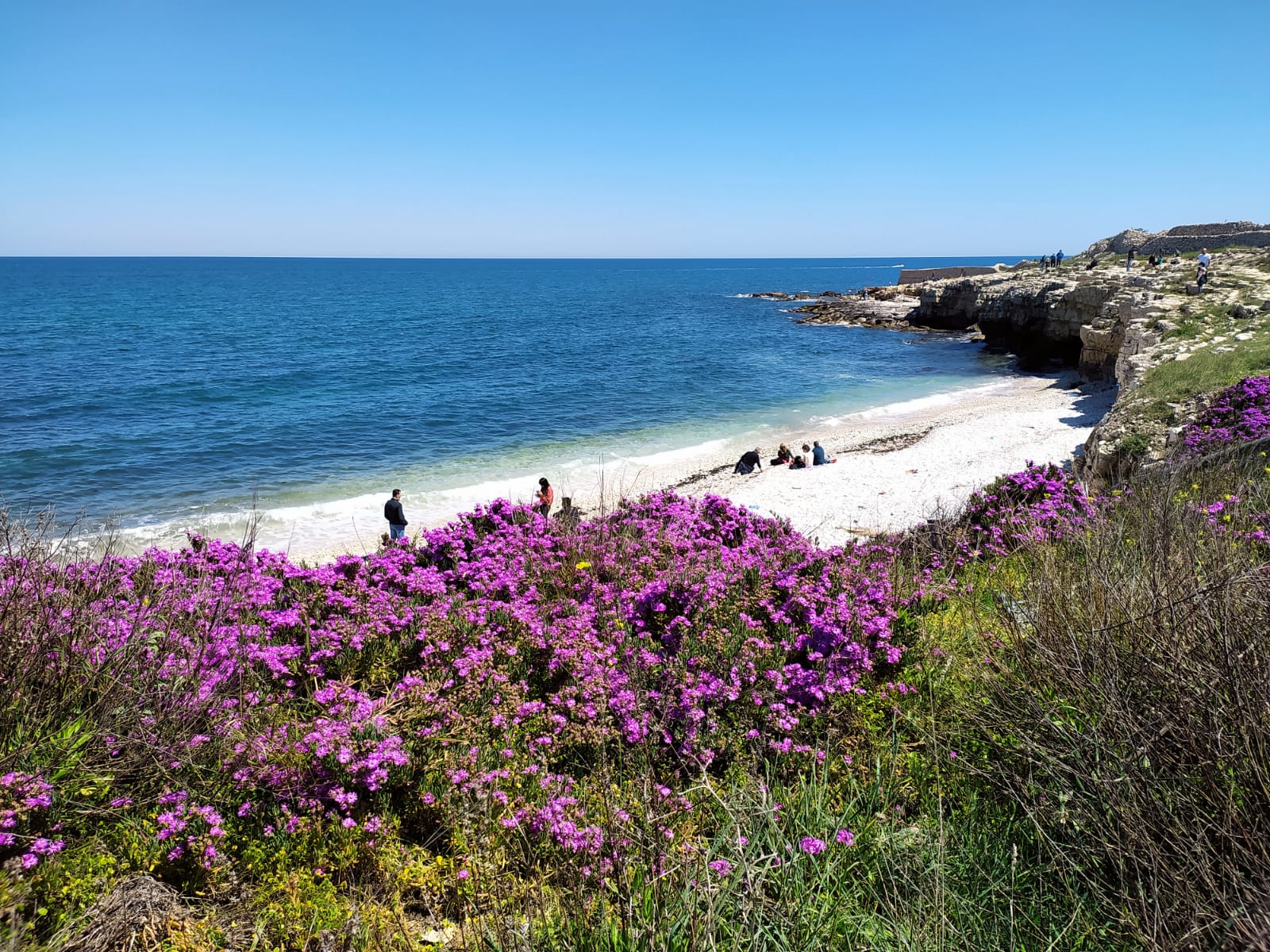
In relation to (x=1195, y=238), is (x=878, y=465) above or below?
below

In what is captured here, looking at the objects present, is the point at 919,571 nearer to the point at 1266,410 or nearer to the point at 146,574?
the point at 1266,410

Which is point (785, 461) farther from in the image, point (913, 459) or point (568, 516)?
point (568, 516)

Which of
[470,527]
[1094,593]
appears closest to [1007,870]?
[1094,593]

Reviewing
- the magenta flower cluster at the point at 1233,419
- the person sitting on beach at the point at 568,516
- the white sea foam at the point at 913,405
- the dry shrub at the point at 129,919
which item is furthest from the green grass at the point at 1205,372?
the dry shrub at the point at 129,919

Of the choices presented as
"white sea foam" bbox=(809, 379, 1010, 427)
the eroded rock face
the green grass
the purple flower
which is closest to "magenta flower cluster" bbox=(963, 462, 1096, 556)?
the green grass

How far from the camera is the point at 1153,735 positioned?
295 cm

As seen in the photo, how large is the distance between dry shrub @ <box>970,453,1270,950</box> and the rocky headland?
8352mm

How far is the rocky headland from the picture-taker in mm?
12414

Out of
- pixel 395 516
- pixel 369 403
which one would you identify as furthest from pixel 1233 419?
pixel 369 403

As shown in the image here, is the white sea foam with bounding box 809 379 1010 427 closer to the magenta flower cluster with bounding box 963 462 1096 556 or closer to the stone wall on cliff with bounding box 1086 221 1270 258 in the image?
the magenta flower cluster with bounding box 963 462 1096 556

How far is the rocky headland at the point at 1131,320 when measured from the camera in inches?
489

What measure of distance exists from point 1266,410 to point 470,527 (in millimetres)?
10917

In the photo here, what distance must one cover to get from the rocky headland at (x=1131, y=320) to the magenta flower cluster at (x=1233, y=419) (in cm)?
51

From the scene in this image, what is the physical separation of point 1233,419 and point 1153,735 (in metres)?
9.82
